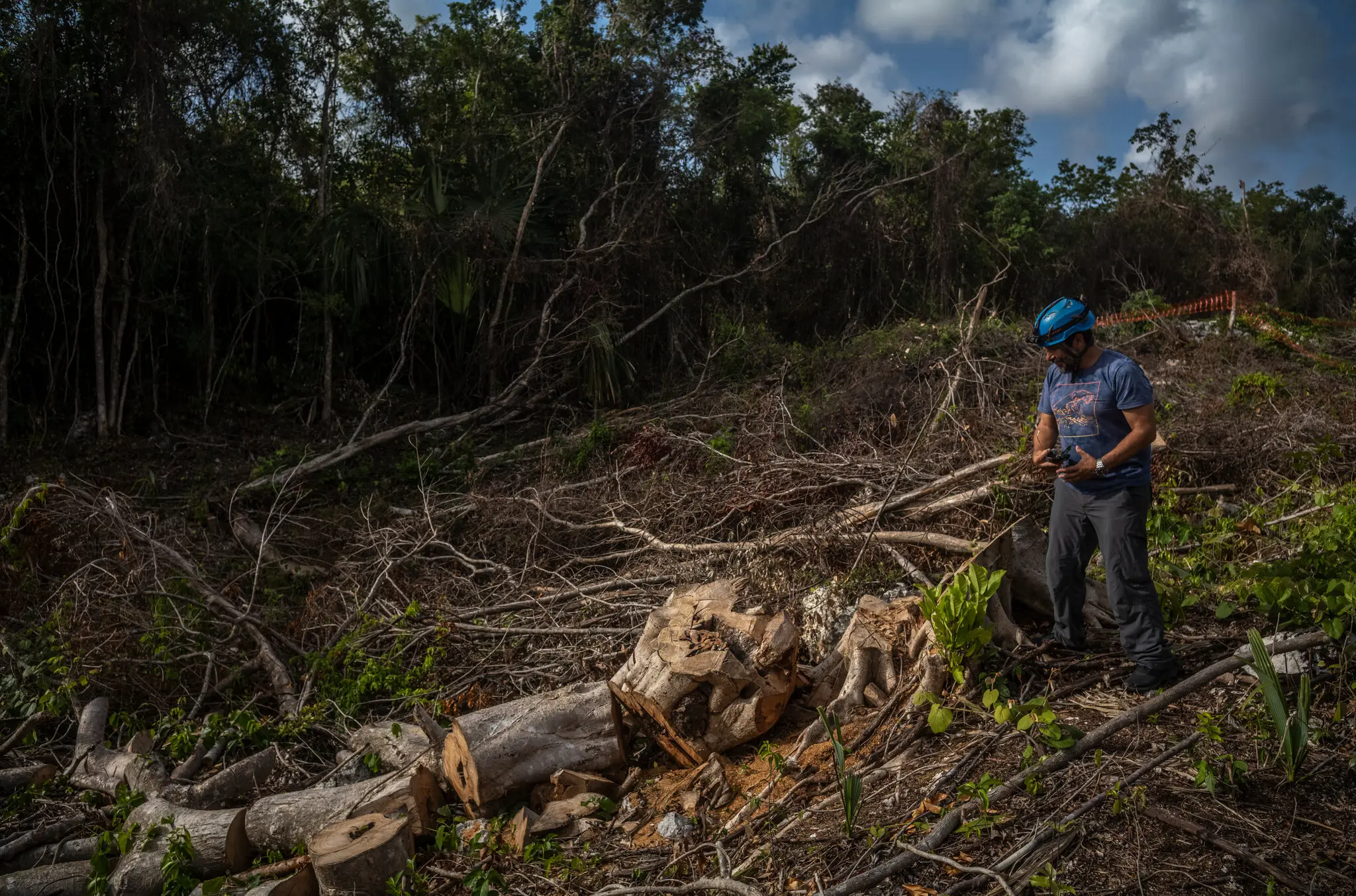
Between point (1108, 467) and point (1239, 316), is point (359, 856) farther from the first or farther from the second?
point (1239, 316)

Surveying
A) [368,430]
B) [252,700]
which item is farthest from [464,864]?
[368,430]

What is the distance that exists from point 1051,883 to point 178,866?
324 centimetres

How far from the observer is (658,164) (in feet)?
42.2

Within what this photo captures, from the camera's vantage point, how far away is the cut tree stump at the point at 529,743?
3896mm

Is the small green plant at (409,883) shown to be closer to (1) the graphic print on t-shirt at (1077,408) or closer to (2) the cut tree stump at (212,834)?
(2) the cut tree stump at (212,834)

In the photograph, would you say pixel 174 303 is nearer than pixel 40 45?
No

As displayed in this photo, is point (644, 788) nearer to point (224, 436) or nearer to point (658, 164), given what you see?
point (224, 436)

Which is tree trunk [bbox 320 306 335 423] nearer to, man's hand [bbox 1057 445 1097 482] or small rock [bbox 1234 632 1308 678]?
man's hand [bbox 1057 445 1097 482]

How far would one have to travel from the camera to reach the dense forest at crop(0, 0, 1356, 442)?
960 centimetres

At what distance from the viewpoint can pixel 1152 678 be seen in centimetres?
370

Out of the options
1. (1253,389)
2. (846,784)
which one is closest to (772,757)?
(846,784)

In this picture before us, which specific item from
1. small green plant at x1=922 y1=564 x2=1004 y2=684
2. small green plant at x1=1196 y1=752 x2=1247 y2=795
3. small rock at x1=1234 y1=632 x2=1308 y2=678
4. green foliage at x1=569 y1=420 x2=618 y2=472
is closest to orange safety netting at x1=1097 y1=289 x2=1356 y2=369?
green foliage at x1=569 y1=420 x2=618 y2=472

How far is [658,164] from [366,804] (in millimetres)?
10588

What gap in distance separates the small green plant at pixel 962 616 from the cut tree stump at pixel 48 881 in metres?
→ 3.68
